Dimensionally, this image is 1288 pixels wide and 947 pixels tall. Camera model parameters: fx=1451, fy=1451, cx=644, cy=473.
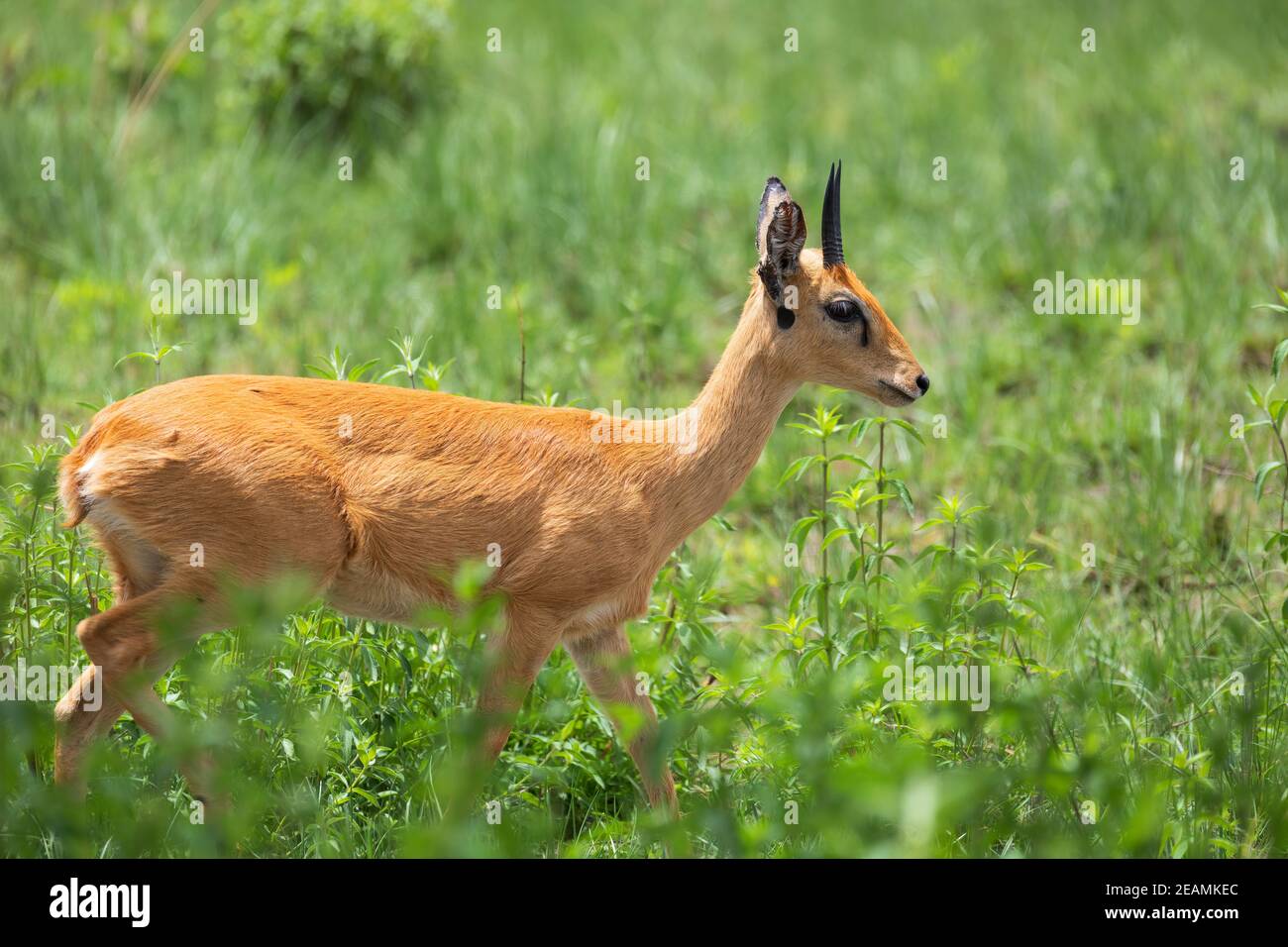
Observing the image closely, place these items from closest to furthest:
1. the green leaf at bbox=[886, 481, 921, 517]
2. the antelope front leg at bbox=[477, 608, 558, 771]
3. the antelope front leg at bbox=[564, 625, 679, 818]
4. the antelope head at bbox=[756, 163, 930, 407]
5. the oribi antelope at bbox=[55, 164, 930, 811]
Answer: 1. the oribi antelope at bbox=[55, 164, 930, 811]
2. the antelope front leg at bbox=[477, 608, 558, 771]
3. the antelope head at bbox=[756, 163, 930, 407]
4. the antelope front leg at bbox=[564, 625, 679, 818]
5. the green leaf at bbox=[886, 481, 921, 517]

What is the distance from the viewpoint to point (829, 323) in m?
4.49

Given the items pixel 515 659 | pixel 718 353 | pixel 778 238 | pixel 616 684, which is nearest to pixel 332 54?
pixel 718 353

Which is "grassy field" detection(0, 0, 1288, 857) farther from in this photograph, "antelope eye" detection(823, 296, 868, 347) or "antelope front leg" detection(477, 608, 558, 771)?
"antelope eye" detection(823, 296, 868, 347)

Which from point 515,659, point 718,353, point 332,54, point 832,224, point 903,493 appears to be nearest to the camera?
point 515,659

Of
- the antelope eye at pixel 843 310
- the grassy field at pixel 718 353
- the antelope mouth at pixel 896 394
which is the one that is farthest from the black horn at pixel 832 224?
the grassy field at pixel 718 353

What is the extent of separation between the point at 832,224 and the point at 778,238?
0.58 feet

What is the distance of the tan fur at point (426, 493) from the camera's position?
161 inches

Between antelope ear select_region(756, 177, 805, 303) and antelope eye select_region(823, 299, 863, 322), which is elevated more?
antelope ear select_region(756, 177, 805, 303)

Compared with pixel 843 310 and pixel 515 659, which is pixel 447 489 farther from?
pixel 843 310

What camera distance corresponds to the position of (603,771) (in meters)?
4.99

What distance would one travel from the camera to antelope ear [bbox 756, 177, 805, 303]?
439cm

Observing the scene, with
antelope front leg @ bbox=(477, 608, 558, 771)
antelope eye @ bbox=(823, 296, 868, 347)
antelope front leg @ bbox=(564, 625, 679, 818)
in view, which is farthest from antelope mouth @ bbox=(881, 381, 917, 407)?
antelope front leg @ bbox=(477, 608, 558, 771)
